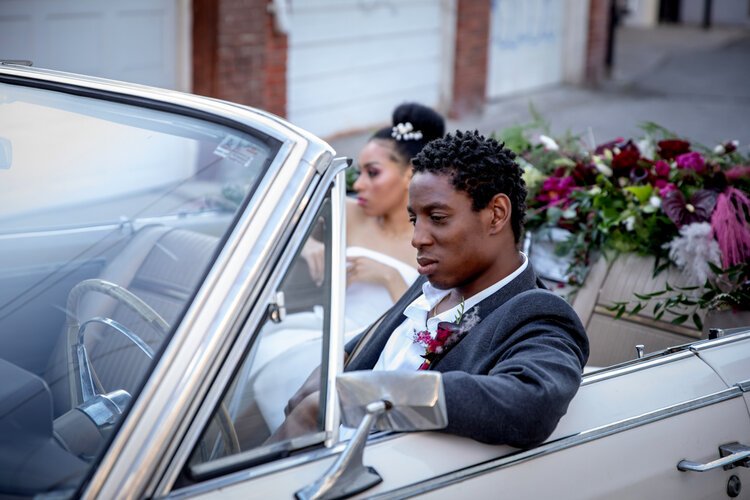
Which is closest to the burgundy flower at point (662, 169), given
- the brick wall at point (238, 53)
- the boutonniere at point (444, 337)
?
the boutonniere at point (444, 337)

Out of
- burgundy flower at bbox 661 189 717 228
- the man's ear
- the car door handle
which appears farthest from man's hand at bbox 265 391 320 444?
burgundy flower at bbox 661 189 717 228

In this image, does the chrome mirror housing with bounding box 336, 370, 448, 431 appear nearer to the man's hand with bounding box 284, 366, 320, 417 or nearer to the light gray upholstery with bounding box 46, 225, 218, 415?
the man's hand with bounding box 284, 366, 320, 417

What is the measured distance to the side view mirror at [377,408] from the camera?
174 cm

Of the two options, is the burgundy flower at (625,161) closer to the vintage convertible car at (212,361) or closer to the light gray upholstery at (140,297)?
the vintage convertible car at (212,361)

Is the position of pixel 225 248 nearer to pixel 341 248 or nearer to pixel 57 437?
pixel 341 248

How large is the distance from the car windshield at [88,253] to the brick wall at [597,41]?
37.3ft

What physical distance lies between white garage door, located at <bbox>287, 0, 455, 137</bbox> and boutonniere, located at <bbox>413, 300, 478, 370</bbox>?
668cm

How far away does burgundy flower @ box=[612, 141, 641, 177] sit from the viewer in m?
3.94

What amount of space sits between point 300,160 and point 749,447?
1.36 m

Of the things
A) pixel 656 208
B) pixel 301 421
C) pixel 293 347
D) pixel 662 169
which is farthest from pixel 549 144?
pixel 301 421

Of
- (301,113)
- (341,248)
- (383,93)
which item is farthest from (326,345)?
(383,93)

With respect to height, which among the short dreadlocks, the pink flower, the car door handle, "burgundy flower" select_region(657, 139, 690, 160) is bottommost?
the car door handle

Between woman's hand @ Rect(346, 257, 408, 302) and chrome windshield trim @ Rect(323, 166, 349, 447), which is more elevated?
chrome windshield trim @ Rect(323, 166, 349, 447)

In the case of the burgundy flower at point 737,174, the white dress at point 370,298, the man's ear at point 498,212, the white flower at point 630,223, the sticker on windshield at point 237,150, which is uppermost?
the sticker on windshield at point 237,150
